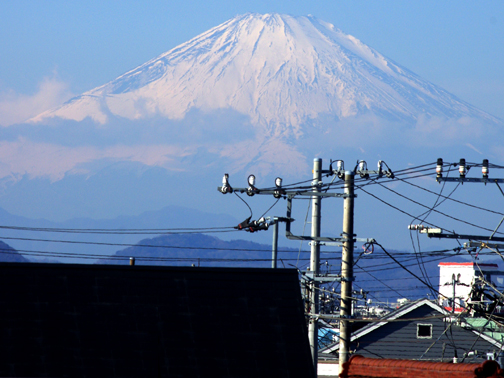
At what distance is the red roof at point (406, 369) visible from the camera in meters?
17.9

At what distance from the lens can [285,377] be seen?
17.7 meters

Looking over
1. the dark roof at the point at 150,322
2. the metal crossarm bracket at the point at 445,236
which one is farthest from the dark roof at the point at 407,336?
the dark roof at the point at 150,322

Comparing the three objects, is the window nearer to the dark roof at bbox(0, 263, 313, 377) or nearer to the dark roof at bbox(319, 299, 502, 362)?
the dark roof at bbox(319, 299, 502, 362)

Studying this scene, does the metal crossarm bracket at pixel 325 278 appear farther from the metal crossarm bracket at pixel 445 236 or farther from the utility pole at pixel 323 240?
the metal crossarm bracket at pixel 445 236

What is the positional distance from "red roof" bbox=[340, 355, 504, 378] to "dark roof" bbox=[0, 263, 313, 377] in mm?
1846

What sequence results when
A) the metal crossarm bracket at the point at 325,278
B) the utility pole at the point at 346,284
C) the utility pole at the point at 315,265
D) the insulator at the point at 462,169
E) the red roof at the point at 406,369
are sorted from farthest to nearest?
the insulator at the point at 462,169
the utility pole at the point at 315,265
the metal crossarm bracket at the point at 325,278
the utility pole at the point at 346,284
the red roof at the point at 406,369

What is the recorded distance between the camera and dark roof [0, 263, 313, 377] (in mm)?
17547

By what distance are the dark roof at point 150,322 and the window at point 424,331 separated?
27363 millimetres

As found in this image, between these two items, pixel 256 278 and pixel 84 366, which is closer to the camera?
pixel 84 366

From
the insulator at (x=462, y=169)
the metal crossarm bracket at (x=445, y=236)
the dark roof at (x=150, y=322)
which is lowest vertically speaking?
the dark roof at (x=150, y=322)

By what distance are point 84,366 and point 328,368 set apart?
32.9 metres

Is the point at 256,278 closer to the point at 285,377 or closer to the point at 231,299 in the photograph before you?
the point at 231,299

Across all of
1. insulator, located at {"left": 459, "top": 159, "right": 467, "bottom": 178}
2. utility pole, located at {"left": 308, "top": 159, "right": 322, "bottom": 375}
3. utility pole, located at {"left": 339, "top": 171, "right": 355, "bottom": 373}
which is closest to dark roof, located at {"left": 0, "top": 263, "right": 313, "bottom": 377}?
utility pole, located at {"left": 339, "top": 171, "right": 355, "bottom": 373}

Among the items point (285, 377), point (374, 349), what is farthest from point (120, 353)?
point (374, 349)
